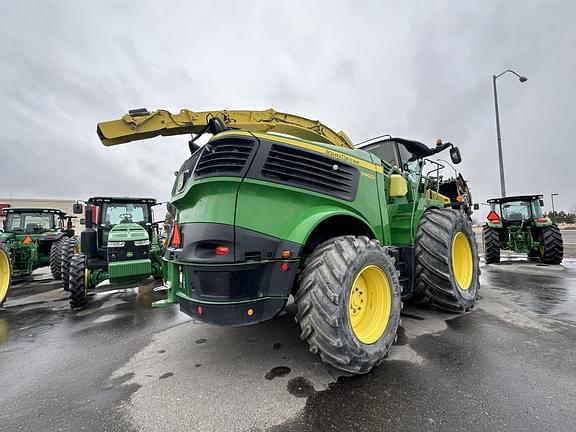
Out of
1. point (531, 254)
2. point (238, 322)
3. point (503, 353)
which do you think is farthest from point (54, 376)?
point (531, 254)

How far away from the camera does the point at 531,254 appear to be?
10.3m

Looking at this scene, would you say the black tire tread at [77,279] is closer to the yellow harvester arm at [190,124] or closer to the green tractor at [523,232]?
the yellow harvester arm at [190,124]

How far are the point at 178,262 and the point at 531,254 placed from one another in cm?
1285

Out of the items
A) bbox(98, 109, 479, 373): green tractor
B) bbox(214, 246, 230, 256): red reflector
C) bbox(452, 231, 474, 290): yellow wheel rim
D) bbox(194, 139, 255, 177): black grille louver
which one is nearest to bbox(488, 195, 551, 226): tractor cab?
bbox(452, 231, 474, 290): yellow wheel rim

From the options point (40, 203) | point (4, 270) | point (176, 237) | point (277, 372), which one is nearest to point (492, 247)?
point (277, 372)

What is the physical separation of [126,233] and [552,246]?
40.0 ft

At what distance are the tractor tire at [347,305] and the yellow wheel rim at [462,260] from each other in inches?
95.6

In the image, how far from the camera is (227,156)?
2408 millimetres

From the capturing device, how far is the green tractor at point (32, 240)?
353 inches

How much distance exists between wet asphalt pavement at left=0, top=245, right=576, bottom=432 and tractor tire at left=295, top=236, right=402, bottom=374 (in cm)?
27

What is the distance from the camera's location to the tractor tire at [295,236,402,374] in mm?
2209

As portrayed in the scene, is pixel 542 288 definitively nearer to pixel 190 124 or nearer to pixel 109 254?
pixel 190 124

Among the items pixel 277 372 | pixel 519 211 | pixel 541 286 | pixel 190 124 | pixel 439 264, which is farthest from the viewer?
pixel 519 211

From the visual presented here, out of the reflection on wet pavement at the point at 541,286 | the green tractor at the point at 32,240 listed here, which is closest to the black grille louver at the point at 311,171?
the reflection on wet pavement at the point at 541,286
